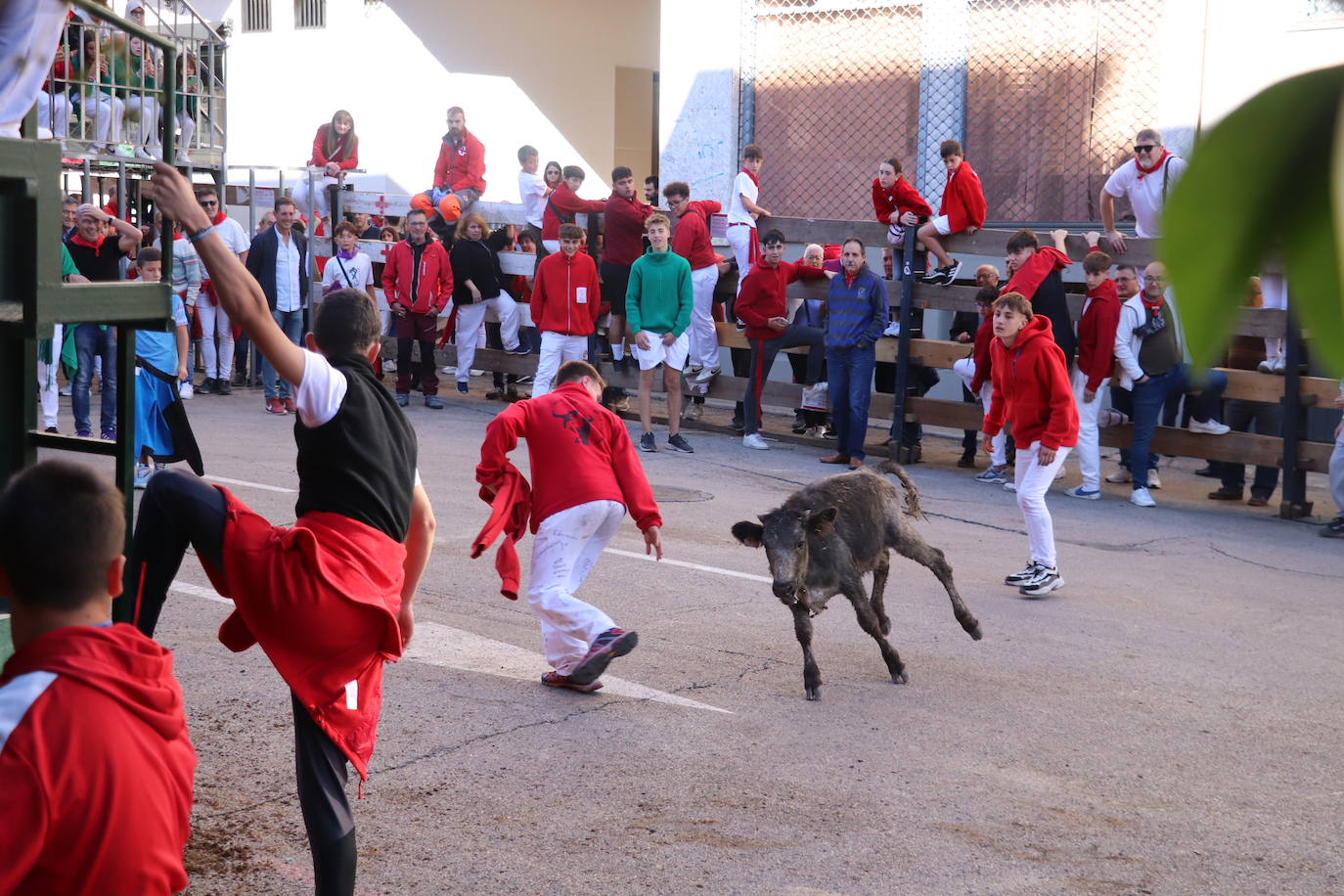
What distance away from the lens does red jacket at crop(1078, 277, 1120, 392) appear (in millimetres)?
11444

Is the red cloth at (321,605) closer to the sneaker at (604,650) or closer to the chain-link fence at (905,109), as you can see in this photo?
the sneaker at (604,650)

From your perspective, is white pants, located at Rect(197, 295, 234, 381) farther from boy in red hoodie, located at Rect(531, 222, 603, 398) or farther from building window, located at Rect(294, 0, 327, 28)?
building window, located at Rect(294, 0, 327, 28)

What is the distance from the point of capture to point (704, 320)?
1445 cm

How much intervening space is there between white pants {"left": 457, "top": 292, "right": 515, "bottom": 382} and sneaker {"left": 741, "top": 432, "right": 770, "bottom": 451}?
3.54 meters

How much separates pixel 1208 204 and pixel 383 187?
2296cm

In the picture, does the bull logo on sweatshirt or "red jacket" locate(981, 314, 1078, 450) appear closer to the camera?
the bull logo on sweatshirt

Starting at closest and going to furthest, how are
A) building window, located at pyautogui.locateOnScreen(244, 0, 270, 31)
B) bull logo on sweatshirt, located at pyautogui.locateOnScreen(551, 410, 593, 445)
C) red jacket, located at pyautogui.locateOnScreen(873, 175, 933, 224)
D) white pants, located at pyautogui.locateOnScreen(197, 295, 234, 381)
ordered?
bull logo on sweatshirt, located at pyautogui.locateOnScreen(551, 410, 593, 445) < red jacket, located at pyautogui.locateOnScreen(873, 175, 933, 224) < white pants, located at pyautogui.locateOnScreen(197, 295, 234, 381) < building window, located at pyautogui.locateOnScreen(244, 0, 270, 31)

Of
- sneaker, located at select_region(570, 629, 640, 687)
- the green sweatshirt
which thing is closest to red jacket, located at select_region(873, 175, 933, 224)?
the green sweatshirt

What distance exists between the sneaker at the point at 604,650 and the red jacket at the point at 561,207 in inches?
376

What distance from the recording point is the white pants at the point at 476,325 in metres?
15.8

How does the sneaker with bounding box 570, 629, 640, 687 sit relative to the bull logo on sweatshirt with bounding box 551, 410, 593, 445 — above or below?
below

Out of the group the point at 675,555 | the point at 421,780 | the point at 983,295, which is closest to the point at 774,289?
the point at 983,295

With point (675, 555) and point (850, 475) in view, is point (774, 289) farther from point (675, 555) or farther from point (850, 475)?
point (850, 475)

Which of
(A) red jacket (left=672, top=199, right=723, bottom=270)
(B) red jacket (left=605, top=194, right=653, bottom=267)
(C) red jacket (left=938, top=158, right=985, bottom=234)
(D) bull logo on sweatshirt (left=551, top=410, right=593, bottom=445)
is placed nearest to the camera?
(D) bull logo on sweatshirt (left=551, top=410, right=593, bottom=445)
